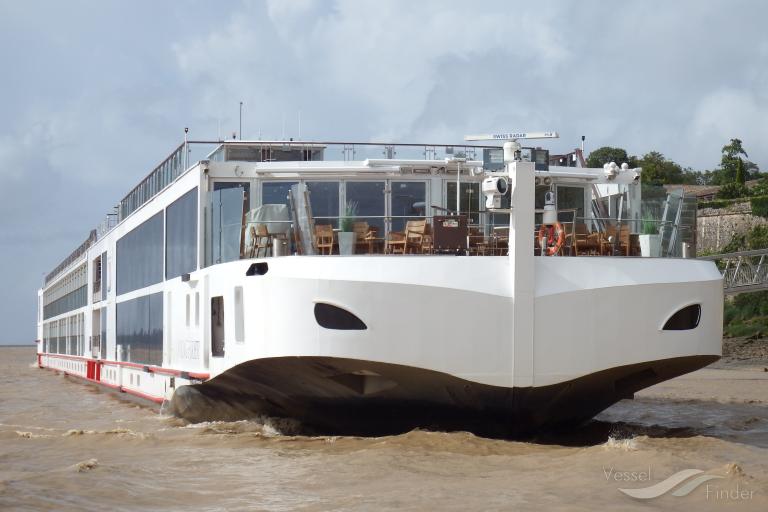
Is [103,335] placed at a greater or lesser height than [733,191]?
lesser

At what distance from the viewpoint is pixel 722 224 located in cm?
5738

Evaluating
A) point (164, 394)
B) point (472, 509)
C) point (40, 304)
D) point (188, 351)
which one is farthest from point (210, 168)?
point (40, 304)

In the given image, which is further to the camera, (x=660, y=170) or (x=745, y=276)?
(x=660, y=170)

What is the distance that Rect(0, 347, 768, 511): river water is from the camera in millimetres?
9547

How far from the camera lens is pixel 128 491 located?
33.7 ft

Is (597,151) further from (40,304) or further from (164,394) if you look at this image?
(164,394)

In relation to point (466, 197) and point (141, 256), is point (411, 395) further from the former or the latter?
point (141, 256)

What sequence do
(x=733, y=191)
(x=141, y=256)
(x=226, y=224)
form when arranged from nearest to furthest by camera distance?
(x=226, y=224)
(x=141, y=256)
(x=733, y=191)

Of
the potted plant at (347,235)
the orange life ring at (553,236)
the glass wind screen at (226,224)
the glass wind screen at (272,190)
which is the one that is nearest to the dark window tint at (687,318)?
the orange life ring at (553,236)

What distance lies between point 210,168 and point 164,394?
5.13m

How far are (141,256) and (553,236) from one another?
1095 cm

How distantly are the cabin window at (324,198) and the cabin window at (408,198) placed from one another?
2.77ft

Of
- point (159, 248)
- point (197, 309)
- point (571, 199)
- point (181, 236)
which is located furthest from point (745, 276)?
point (197, 309)

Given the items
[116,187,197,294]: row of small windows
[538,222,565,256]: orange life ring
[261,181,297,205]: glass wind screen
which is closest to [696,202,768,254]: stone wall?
[116,187,197,294]: row of small windows
